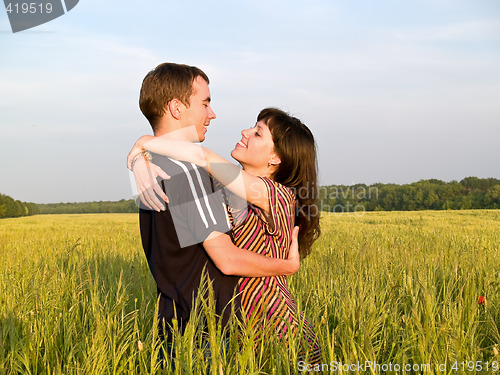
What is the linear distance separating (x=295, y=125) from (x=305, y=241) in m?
0.77

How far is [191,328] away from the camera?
1.83m

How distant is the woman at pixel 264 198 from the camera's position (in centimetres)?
214

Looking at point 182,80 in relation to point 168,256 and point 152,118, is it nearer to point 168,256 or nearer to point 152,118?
point 152,118

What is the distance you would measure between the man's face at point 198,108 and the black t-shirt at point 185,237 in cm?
31

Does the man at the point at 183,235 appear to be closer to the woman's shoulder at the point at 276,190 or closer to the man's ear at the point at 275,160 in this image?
the woman's shoulder at the point at 276,190

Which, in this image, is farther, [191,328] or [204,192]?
[204,192]

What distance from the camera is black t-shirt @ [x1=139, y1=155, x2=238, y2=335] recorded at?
1976mm

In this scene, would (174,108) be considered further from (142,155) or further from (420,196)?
(420,196)

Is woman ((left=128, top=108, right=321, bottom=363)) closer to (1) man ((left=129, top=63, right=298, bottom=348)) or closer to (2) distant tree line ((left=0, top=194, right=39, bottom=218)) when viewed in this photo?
(1) man ((left=129, top=63, right=298, bottom=348))

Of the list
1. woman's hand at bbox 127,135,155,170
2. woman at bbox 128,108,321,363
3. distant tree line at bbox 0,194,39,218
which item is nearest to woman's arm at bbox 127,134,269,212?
woman at bbox 128,108,321,363

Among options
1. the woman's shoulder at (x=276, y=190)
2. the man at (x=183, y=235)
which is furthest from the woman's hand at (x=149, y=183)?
the woman's shoulder at (x=276, y=190)

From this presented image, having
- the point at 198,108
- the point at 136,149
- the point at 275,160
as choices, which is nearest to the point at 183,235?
the point at 136,149

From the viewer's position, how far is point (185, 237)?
203 centimetres

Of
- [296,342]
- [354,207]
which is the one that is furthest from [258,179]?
[354,207]
